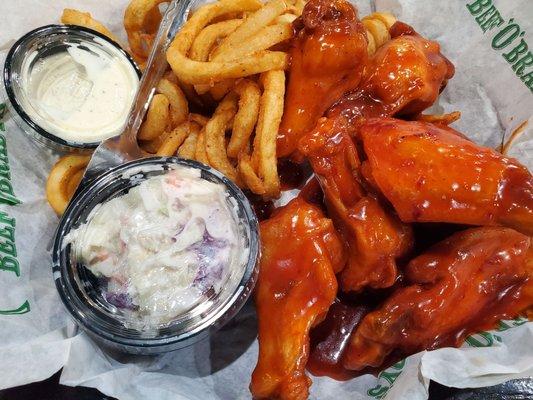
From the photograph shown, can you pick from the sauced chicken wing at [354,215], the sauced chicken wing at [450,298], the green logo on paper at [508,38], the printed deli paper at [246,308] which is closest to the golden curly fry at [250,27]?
the sauced chicken wing at [354,215]

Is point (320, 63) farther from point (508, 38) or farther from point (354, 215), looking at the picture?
point (508, 38)

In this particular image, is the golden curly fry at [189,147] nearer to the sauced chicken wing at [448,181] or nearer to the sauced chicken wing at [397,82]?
the sauced chicken wing at [397,82]

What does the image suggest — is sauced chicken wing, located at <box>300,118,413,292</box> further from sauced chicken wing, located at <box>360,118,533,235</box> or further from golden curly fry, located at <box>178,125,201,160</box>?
golden curly fry, located at <box>178,125,201,160</box>

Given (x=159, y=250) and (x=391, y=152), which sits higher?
(x=391, y=152)

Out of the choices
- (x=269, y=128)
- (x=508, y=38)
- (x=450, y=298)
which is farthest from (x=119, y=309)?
(x=508, y=38)

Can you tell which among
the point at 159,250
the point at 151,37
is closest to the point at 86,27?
the point at 151,37

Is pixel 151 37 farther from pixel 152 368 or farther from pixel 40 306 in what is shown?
pixel 152 368
